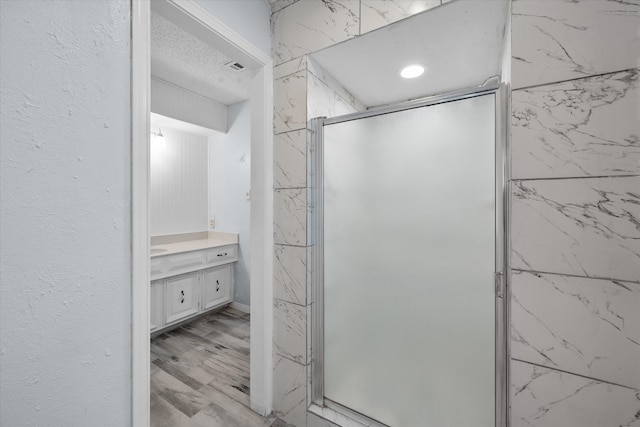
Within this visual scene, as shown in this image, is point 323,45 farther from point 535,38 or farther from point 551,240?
point 551,240

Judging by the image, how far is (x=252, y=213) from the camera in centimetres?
149

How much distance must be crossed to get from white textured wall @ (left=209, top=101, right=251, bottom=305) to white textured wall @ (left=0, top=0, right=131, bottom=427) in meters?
2.09

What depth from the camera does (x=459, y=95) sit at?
104 centimetres

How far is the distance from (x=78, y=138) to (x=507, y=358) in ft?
5.27

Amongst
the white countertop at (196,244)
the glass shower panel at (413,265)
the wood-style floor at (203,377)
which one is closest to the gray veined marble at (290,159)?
the glass shower panel at (413,265)

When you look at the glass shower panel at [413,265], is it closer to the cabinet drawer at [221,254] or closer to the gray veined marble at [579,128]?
the gray veined marble at [579,128]

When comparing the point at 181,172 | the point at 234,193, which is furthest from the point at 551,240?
the point at 181,172

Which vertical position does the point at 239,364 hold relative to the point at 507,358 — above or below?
below

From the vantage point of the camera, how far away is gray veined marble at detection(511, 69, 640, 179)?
77 centimetres

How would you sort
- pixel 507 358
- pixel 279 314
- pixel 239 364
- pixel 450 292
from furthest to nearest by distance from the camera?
pixel 239 364, pixel 279 314, pixel 450 292, pixel 507 358

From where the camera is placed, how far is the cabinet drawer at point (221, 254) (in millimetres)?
2785

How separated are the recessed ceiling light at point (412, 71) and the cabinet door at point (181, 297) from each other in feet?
8.26

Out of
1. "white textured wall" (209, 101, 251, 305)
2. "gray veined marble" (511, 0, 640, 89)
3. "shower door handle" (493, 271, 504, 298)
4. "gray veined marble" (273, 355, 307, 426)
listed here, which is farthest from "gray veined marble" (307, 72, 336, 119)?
"white textured wall" (209, 101, 251, 305)

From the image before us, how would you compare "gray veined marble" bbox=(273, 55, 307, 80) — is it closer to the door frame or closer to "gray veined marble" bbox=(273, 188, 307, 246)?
the door frame
